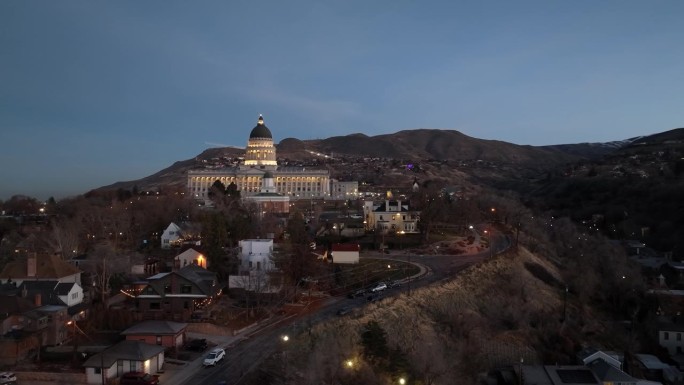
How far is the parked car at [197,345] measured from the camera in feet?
86.9

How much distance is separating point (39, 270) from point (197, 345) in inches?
554

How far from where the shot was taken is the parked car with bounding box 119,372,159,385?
72.9 feet

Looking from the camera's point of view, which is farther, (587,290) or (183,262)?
(587,290)

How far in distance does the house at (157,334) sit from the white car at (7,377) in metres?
4.80

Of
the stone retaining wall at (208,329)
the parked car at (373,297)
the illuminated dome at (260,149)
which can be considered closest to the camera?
the stone retaining wall at (208,329)

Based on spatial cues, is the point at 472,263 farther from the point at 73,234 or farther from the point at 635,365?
the point at 73,234

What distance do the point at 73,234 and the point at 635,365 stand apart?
41044mm

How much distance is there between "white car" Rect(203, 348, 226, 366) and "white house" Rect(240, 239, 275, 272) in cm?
1250

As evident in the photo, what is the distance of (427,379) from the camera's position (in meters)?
25.7

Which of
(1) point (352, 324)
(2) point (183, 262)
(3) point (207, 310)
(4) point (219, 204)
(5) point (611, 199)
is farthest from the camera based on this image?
(5) point (611, 199)

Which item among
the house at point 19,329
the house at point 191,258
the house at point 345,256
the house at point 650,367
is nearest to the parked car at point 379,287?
the house at point 345,256

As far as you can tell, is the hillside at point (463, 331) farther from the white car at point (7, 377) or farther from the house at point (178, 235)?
the house at point (178, 235)

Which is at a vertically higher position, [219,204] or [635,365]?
[219,204]

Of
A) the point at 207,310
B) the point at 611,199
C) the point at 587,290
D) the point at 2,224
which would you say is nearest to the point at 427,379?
the point at 207,310
